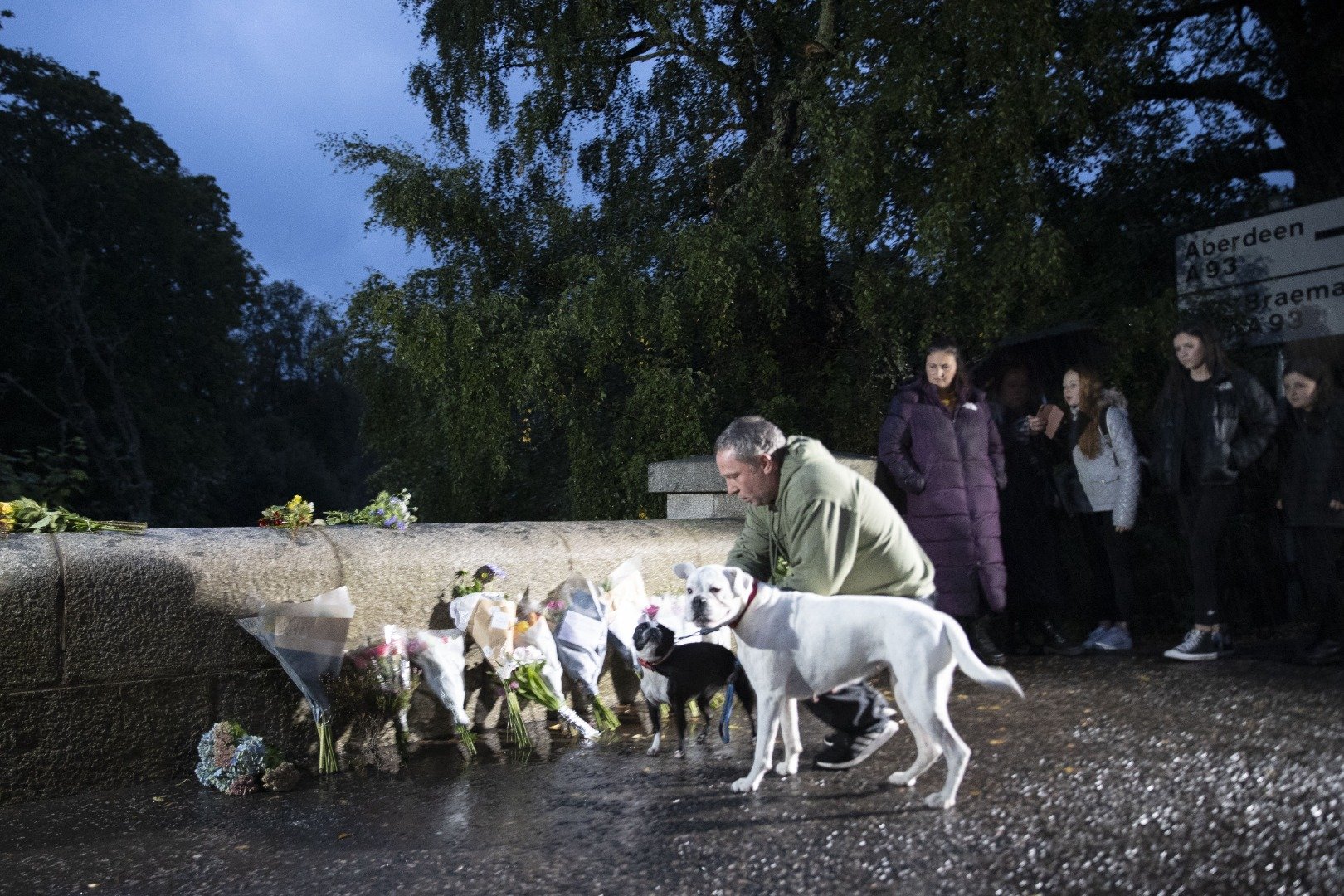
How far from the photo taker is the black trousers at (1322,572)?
6.16 metres

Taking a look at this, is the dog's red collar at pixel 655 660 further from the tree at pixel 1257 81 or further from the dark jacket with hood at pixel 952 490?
the tree at pixel 1257 81

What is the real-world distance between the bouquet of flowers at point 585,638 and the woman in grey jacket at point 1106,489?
2972mm

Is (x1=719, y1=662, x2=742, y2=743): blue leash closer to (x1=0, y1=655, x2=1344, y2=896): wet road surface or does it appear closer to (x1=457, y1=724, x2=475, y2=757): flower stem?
(x1=0, y1=655, x2=1344, y2=896): wet road surface

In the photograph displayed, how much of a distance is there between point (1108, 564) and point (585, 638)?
3.25m

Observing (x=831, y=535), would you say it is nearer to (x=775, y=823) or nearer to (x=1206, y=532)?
(x=775, y=823)

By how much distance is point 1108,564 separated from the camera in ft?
23.2

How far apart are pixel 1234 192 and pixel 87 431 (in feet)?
86.2

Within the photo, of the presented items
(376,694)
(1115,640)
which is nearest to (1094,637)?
(1115,640)

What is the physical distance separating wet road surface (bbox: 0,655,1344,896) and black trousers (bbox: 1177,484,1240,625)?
3.91ft

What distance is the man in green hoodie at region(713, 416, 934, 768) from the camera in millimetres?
4457

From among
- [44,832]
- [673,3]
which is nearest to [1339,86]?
[673,3]

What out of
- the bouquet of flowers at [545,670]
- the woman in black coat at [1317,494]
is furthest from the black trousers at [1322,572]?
the bouquet of flowers at [545,670]

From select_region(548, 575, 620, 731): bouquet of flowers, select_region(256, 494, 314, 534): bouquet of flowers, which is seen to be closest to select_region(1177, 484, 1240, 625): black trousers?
select_region(548, 575, 620, 731): bouquet of flowers

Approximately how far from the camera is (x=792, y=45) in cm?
1206
